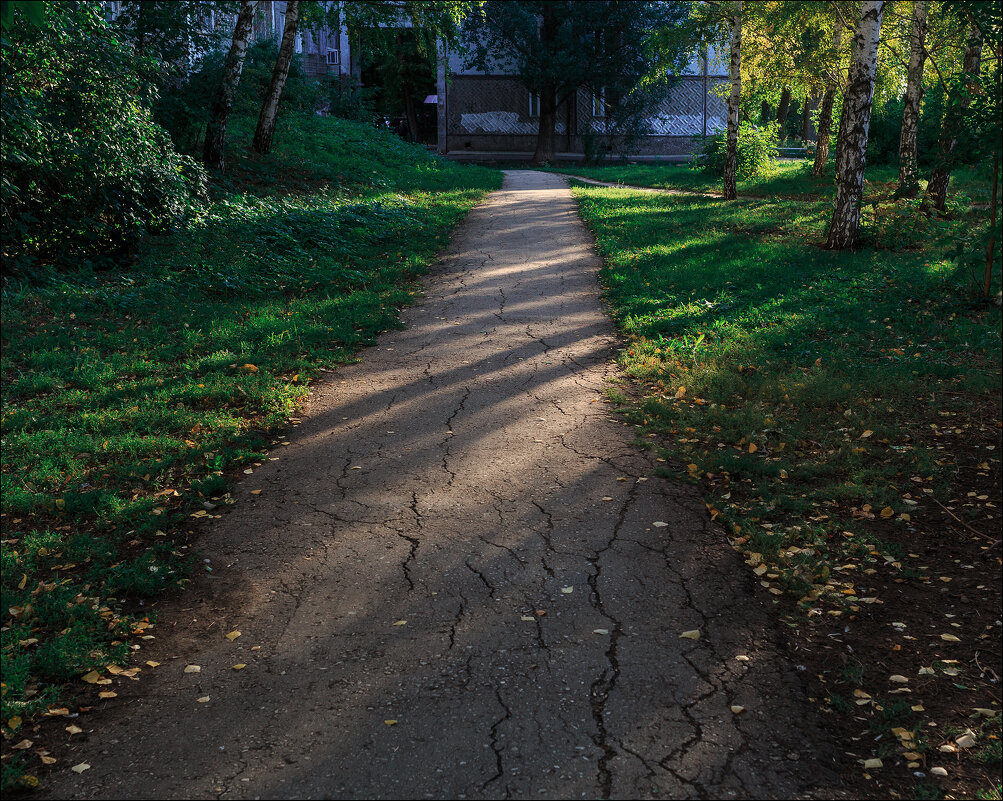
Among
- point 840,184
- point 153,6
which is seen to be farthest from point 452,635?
point 153,6

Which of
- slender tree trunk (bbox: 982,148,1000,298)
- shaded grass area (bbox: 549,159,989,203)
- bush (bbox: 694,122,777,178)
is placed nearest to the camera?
slender tree trunk (bbox: 982,148,1000,298)

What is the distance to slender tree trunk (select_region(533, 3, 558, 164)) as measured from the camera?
35.0m

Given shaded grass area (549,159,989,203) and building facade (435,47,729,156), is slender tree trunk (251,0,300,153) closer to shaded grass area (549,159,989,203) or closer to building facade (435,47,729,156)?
shaded grass area (549,159,989,203)

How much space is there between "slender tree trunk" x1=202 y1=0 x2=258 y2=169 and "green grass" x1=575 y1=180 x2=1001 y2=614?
878 cm

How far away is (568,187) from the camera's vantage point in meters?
24.5

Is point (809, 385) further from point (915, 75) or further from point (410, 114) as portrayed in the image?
point (410, 114)

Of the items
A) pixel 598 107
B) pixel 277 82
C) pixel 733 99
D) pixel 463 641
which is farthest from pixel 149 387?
pixel 598 107

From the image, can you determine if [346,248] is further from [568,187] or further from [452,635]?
[568,187]

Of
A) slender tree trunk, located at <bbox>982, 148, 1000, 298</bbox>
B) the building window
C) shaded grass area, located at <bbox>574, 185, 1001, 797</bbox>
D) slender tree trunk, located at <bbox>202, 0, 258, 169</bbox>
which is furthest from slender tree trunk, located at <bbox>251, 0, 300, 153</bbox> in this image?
the building window

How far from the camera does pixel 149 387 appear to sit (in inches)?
276

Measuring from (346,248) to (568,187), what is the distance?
43.5 feet

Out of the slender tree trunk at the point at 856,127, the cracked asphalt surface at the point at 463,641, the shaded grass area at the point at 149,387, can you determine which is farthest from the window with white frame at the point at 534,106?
the cracked asphalt surface at the point at 463,641

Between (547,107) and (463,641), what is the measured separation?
36.3m

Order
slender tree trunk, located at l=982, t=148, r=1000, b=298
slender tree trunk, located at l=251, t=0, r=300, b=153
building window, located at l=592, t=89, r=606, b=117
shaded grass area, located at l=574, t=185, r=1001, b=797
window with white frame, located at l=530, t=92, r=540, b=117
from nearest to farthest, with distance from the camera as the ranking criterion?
shaded grass area, located at l=574, t=185, r=1001, b=797 → slender tree trunk, located at l=982, t=148, r=1000, b=298 → slender tree trunk, located at l=251, t=0, r=300, b=153 → building window, located at l=592, t=89, r=606, b=117 → window with white frame, located at l=530, t=92, r=540, b=117
